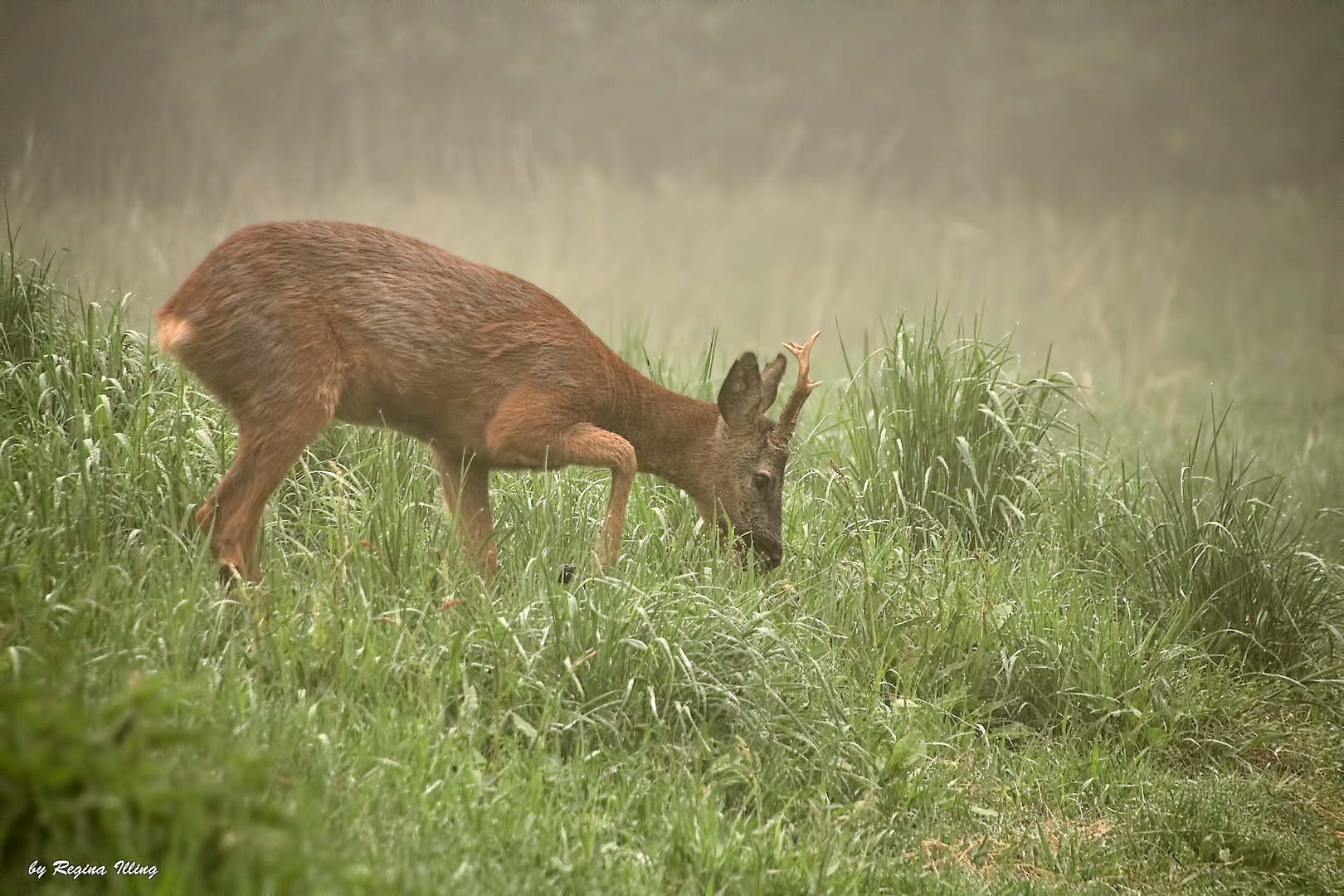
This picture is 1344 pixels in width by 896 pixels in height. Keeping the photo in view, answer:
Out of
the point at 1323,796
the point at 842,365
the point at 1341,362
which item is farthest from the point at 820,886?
the point at 1341,362

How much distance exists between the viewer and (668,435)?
651 cm

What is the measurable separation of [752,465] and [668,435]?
462mm

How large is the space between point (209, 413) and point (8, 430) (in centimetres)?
104

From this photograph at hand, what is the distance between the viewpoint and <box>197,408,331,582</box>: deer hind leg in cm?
518

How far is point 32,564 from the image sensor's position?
4.41 meters

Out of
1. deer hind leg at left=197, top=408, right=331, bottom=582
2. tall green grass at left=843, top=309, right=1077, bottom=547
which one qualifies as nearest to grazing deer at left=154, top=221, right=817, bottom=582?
deer hind leg at left=197, top=408, right=331, bottom=582

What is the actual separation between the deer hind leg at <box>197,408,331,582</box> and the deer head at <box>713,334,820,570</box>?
84.4 inches

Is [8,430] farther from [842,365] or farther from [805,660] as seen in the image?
[842,365]

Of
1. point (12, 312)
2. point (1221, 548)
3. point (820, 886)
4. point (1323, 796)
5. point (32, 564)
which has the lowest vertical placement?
point (1323, 796)

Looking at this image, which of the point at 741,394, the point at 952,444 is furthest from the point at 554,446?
the point at 952,444

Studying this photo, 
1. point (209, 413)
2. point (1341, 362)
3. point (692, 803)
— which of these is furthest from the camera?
point (1341, 362)

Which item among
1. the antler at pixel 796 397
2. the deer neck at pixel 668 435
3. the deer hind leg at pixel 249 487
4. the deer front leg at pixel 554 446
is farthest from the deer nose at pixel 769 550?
the deer hind leg at pixel 249 487

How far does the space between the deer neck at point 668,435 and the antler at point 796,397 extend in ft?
1.16

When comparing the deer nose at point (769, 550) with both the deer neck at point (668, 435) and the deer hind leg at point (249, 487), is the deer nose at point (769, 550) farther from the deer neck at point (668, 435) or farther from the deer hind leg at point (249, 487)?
the deer hind leg at point (249, 487)
